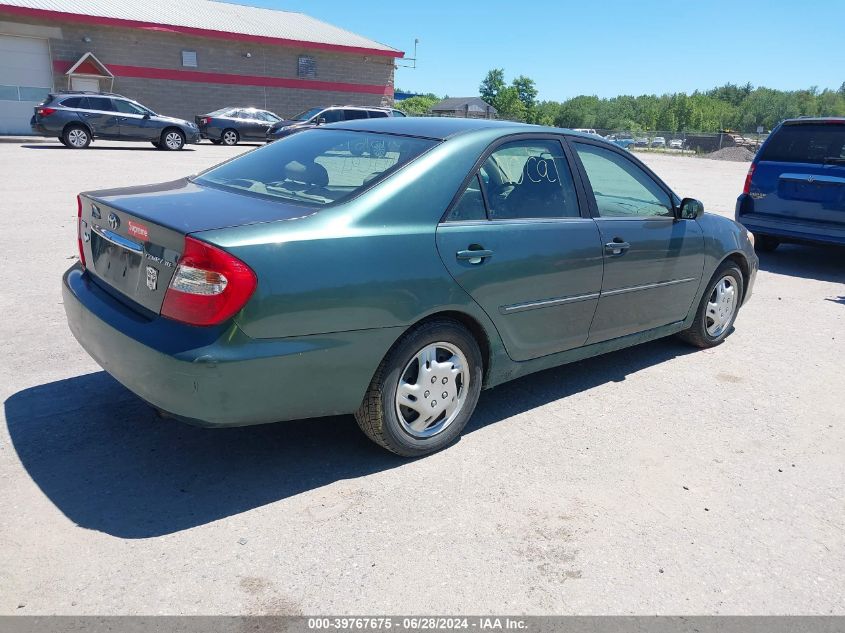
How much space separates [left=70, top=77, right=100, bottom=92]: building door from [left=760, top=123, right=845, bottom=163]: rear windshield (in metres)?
27.7

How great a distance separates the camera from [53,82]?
2894 cm

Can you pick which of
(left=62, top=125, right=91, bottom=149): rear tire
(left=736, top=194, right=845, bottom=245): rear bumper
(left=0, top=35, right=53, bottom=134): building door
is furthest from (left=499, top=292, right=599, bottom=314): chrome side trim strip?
(left=0, top=35, right=53, bottom=134): building door

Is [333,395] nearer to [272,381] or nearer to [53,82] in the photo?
[272,381]

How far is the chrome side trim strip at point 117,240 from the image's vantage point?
3275 millimetres

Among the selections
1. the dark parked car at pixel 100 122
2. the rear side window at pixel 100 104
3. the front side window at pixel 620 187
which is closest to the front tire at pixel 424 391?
the front side window at pixel 620 187

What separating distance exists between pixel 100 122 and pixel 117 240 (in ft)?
69.4

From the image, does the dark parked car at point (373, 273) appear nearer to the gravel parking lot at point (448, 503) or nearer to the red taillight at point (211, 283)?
the red taillight at point (211, 283)

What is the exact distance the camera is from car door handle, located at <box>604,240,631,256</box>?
4391 millimetres

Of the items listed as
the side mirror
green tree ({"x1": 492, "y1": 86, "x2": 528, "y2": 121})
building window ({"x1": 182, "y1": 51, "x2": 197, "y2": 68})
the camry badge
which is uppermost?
green tree ({"x1": 492, "y1": 86, "x2": 528, "y2": 121})

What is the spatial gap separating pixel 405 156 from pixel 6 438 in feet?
8.01

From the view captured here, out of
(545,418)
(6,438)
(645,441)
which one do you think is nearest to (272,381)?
(6,438)

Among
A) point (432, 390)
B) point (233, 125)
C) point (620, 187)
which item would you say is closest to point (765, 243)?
point (620, 187)

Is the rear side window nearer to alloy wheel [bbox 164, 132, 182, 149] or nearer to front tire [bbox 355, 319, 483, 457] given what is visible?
alloy wheel [bbox 164, 132, 182, 149]

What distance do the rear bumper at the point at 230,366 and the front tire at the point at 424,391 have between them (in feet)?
0.37
